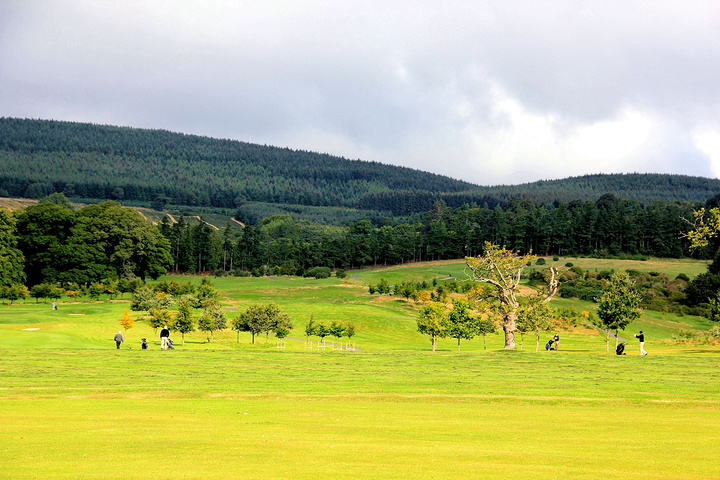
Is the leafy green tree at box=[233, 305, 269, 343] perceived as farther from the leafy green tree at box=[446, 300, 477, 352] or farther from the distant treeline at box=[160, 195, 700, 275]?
the distant treeline at box=[160, 195, 700, 275]

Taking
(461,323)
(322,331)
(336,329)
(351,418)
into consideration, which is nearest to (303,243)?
A: (336,329)

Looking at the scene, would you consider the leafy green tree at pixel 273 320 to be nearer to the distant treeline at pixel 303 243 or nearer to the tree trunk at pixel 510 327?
the tree trunk at pixel 510 327

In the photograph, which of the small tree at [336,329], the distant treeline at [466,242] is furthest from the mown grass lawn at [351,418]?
the distant treeline at [466,242]

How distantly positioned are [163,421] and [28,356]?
20.1 meters

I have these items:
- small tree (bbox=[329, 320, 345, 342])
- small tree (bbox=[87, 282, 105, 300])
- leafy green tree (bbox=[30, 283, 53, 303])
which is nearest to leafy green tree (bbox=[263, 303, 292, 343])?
small tree (bbox=[329, 320, 345, 342])

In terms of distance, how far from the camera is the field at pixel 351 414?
34.8ft

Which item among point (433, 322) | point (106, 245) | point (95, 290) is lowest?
point (433, 322)

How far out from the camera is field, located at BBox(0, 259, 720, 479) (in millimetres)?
10609

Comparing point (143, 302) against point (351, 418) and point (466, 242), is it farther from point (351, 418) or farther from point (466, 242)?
point (466, 242)

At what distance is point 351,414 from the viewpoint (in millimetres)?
17859

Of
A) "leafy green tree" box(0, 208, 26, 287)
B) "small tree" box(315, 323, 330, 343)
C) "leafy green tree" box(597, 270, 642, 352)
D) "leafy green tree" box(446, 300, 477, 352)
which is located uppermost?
"leafy green tree" box(0, 208, 26, 287)

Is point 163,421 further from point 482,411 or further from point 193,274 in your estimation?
point 193,274

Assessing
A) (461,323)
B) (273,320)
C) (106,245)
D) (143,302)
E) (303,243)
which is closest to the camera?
(273,320)

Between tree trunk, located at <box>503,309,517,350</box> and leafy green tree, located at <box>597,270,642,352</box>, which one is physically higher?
leafy green tree, located at <box>597,270,642,352</box>
